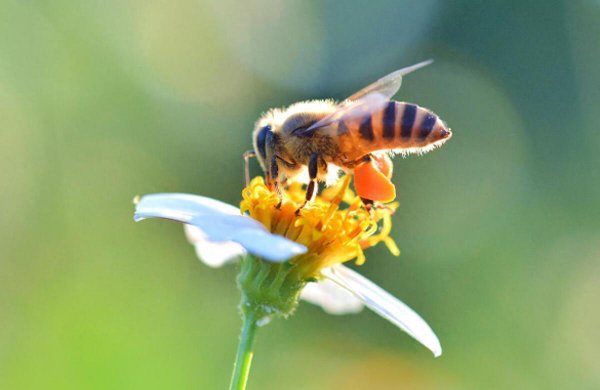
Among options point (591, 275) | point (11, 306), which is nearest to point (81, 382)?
point (11, 306)

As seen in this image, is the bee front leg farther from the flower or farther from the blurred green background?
the blurred green background

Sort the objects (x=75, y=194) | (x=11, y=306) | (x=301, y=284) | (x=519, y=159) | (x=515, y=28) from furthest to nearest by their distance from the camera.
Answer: (x=515, y=28), (x=519, y=159), (x=75, y=194), (x=11, y=306), (x=301, y=284)

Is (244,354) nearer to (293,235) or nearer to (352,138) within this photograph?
(293,235)

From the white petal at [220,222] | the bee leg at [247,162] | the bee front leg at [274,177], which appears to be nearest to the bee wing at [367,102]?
the bee front leg at [274,177]

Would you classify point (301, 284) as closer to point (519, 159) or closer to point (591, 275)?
point (591, 275)

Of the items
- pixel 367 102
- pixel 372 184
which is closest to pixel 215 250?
pixel 372 184

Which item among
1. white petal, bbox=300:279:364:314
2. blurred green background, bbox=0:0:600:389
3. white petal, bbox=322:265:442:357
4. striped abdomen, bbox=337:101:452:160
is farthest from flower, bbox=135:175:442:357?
blurred green background, bbox=0:0:600:389
